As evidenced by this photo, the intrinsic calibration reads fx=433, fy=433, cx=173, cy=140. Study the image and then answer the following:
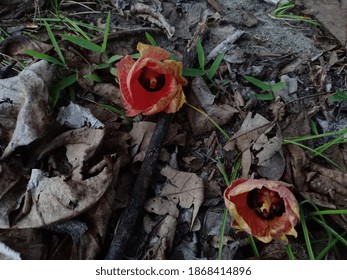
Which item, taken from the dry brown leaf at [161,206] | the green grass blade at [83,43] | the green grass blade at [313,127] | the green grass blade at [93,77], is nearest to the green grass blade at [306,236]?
the green grass blade at [313,127]

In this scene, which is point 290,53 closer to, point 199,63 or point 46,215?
point 199,63

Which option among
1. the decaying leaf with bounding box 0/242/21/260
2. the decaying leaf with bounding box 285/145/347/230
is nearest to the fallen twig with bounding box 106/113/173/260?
the decaying leaf with bounding box 0/242/21/260

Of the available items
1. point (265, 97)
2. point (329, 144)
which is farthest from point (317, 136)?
point (265, 97)

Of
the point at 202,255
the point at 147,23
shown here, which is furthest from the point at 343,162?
the point at 147,23

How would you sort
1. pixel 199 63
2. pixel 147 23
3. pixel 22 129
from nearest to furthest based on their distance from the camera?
pixel 22 129 < pixel 199 63 < pixel 147 23

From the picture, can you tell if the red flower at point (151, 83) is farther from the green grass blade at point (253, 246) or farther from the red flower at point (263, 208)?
the green grass blade at point (253, 246)

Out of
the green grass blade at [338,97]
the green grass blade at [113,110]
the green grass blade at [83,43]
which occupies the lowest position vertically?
the green grass blade at [113,110]

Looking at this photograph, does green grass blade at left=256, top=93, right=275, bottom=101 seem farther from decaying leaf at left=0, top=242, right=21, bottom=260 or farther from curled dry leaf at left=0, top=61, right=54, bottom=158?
decaying leaf at left=0, top=242, right=21, bottom=260
